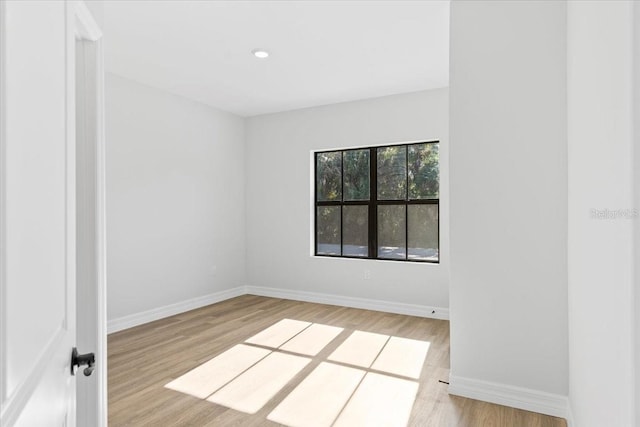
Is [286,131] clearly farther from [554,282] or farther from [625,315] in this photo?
[625,315]

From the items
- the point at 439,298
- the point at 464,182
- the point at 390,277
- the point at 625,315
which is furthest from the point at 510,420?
the point at 390,277

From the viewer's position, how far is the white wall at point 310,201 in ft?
14.6

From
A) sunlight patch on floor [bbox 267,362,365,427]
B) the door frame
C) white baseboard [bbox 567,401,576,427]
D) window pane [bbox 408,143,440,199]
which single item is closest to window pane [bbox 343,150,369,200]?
window pane [bbox 408,143,440,199]

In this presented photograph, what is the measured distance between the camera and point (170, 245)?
4.57 meters

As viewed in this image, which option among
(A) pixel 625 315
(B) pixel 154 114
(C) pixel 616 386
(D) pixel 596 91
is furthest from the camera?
(B) pixel 154 114

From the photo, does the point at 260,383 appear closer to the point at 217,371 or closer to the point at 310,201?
the point at 217,371

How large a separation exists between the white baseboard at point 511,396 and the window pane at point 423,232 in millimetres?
2124

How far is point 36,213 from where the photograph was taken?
29.9 inches

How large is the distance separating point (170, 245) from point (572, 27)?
4272 mm

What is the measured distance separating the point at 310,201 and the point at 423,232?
159cm

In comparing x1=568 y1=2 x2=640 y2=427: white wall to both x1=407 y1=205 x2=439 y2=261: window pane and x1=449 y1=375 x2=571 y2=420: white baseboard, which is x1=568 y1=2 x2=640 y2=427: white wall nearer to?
x1=449 y1=375 x2=571 y2=420: white baseboard

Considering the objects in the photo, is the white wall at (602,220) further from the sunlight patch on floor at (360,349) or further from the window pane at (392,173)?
the window pane at (392,173)

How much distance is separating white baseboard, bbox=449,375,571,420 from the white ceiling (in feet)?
8.56

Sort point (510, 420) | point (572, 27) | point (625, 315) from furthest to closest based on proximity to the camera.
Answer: point (510, 420) < point (572, 27) < point (625, 315)
